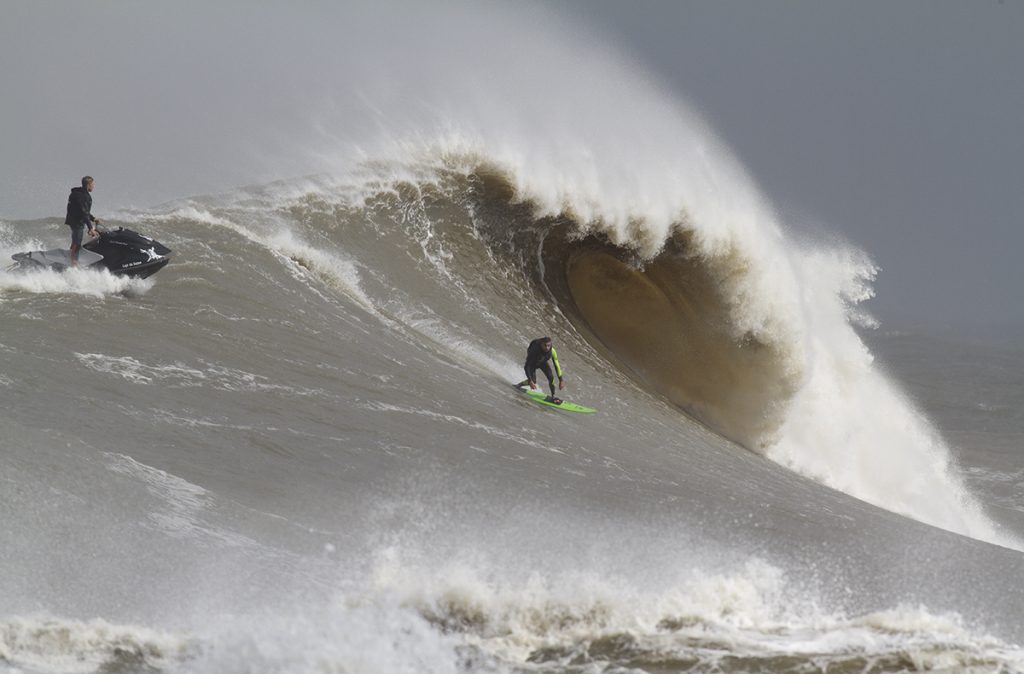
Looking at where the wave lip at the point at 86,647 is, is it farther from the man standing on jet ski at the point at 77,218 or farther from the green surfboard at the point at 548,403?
the man standing on jet ski at the point at 77,218

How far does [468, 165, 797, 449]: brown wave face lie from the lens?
14898mm

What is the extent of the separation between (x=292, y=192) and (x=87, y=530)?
9.60m

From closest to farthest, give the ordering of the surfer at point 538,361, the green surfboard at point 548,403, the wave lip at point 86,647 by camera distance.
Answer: the wave lip at point 86,647, the green surfboard at point 548,403, the surfer at point 538,361

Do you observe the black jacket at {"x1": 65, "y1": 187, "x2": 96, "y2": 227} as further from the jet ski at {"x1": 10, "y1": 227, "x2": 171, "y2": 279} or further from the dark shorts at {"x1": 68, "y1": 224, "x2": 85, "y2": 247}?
the jet ski at {"x1": 10, "y1": 227, "x2": 171, "y2": 279}

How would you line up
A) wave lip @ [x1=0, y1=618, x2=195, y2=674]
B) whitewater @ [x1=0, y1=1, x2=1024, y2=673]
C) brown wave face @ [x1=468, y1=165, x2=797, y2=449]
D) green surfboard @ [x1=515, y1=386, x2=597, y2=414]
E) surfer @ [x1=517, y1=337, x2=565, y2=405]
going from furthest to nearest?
brown wave face @ [x1=468, y1=165, x2=797, y2=449]
surfer @ [x1=517, y1=337, x2=565, y2=405]
green surfboard @ [x1=515, y1=386, x2=597, y2=414]
whitewater @ [x1=0, y1=1, x2=1024, y2=673]
wave lip @ [x1=0, y1=618, x2=195, y2=674]

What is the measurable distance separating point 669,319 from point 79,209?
29.7 ft

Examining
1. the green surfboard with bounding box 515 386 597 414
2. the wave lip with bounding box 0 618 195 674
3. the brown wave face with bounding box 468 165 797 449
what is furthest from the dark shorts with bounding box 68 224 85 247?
the brown wave face with bounding box 468 165 797 449

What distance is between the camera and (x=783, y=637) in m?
6.47

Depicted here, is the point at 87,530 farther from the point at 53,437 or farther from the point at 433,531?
the point at 433,531

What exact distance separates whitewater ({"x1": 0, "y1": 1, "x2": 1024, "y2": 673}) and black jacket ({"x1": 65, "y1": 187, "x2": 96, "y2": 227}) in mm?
642

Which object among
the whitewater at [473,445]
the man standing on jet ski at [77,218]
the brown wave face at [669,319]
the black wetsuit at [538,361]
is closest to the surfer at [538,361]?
the black wetsuit at [538,361]

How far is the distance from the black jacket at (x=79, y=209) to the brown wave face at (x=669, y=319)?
6779 millimetres

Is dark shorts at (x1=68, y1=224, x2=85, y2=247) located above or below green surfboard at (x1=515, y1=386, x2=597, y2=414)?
above

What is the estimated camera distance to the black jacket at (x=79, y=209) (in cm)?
1060
